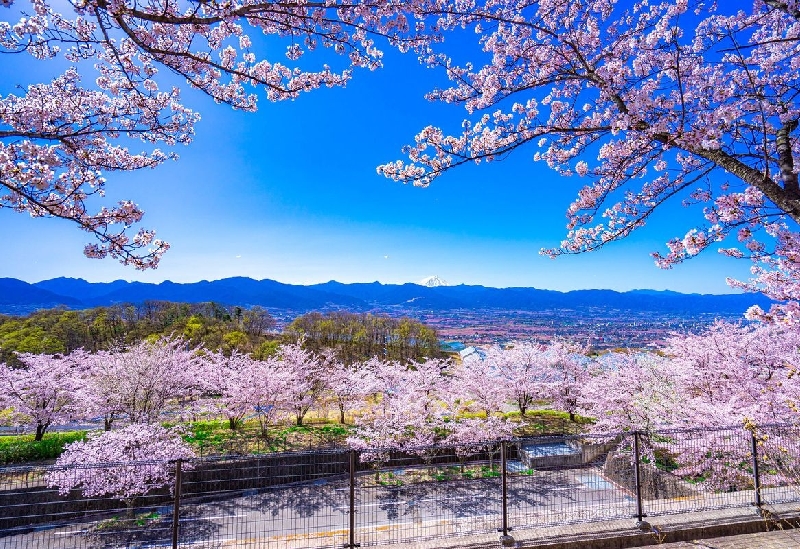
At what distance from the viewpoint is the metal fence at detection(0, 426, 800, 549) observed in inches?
171

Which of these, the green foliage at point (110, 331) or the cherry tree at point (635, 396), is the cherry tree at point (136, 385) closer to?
the green foliage at point (110, 331)

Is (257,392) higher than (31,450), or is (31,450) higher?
(257,392)

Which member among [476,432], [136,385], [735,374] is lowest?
[476,432]

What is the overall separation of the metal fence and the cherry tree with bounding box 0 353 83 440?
5150 mm

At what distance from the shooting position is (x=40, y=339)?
1069 inches

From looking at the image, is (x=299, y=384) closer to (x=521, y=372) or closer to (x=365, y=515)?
(x=365, y=515)

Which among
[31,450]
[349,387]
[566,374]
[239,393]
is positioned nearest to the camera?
[31,450]

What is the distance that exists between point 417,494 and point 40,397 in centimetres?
1445

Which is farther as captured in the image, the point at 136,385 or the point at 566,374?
the point at 566,374

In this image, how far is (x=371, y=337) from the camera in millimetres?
46406

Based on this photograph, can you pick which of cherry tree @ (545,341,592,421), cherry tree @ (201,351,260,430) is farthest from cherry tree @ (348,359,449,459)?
cherry tree @ (545,341,592,421)

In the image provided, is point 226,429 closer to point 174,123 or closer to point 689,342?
point 174,123

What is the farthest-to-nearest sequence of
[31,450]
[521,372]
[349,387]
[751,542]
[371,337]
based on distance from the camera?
[371,337] < [521,372] < [349,387] < [31,450] < [751,542]

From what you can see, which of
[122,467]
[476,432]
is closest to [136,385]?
[122,467]
